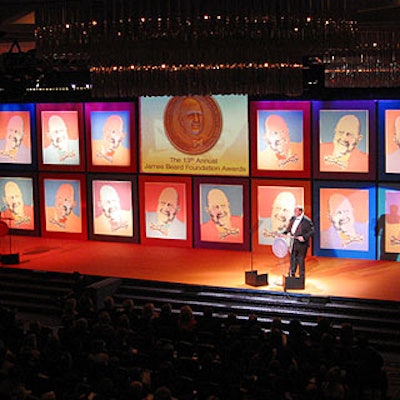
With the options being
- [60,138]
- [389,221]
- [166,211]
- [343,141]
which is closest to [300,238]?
[389,221]

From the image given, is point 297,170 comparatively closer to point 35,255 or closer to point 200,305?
point 200,305

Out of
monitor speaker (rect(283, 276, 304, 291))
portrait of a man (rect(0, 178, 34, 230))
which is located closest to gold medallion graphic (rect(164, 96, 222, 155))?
portrait of a man (rect(0, 178, 34, 230))

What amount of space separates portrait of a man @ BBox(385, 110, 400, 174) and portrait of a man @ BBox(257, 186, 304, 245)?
177 centimetres

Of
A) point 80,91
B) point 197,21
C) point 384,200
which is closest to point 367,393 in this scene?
point 197,21

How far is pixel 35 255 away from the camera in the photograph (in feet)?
58.7

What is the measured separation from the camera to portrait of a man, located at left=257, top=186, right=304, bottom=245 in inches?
673

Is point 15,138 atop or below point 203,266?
atop

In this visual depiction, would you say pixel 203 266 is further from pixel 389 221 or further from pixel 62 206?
pixel 62 206

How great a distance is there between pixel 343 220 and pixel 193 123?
359 cm

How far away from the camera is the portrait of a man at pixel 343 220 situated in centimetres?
1664

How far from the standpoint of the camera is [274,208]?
56.6 ft

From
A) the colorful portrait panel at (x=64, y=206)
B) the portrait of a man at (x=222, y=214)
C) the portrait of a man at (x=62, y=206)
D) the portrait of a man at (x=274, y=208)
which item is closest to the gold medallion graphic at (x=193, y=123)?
the portrait of a man at (x=222, y=214)

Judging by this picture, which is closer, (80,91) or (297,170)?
(297,170)

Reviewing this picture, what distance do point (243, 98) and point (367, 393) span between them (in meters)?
9.11
